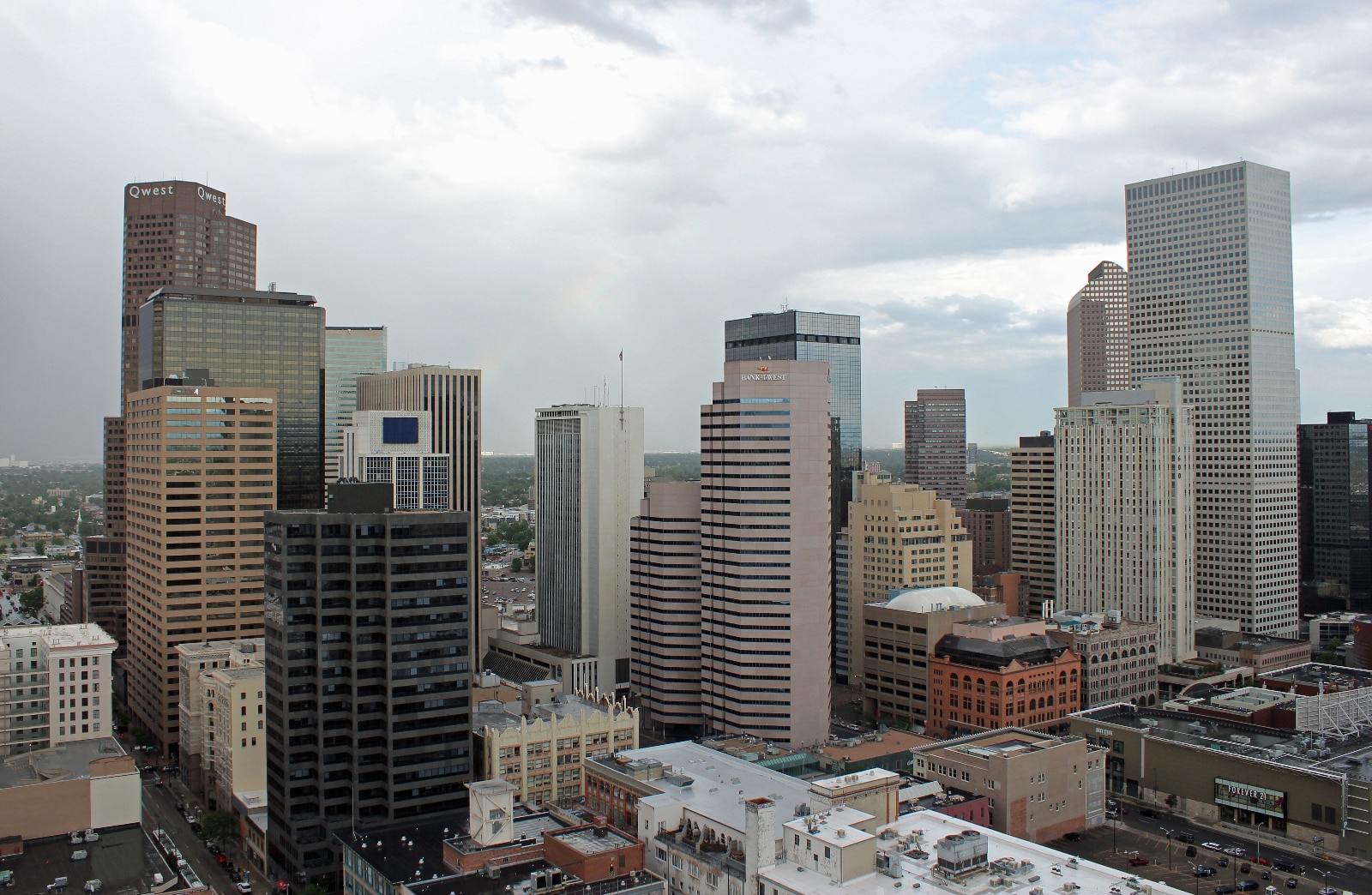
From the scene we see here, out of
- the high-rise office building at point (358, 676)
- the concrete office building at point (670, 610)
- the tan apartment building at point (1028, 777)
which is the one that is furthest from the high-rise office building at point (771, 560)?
the high-rise office building at point (358, 676)

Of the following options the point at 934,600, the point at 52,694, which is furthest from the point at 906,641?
the point at 52,694

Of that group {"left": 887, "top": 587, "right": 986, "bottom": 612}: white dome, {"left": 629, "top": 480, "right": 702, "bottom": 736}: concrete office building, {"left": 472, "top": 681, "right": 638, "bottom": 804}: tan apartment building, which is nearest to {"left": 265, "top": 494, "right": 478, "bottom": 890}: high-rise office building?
{"left": 472, "top": 681, "right": 638, "bottom": 804}: tan apartment building

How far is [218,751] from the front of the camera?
127 m

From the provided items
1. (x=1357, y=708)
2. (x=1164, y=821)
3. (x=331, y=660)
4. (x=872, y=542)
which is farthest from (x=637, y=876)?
(x=872, y=542)

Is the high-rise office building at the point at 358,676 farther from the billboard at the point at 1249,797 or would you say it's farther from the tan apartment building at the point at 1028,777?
the billboard at the point at 1249,797

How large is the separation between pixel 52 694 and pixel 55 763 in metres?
19.8

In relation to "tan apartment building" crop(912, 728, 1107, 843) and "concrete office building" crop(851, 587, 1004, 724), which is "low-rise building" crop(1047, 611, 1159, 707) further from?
"tan apartment building" crop(912, 728, 1107, 843)

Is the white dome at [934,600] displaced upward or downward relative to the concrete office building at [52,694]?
upward

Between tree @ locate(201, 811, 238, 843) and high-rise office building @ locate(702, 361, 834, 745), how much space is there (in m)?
61.6

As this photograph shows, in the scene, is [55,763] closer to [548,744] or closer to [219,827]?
[219,827]

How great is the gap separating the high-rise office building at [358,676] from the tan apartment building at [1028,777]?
2052 inches

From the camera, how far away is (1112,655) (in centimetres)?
17150

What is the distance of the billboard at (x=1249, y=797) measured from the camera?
119000 millimetres

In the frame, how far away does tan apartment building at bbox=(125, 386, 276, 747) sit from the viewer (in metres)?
151
